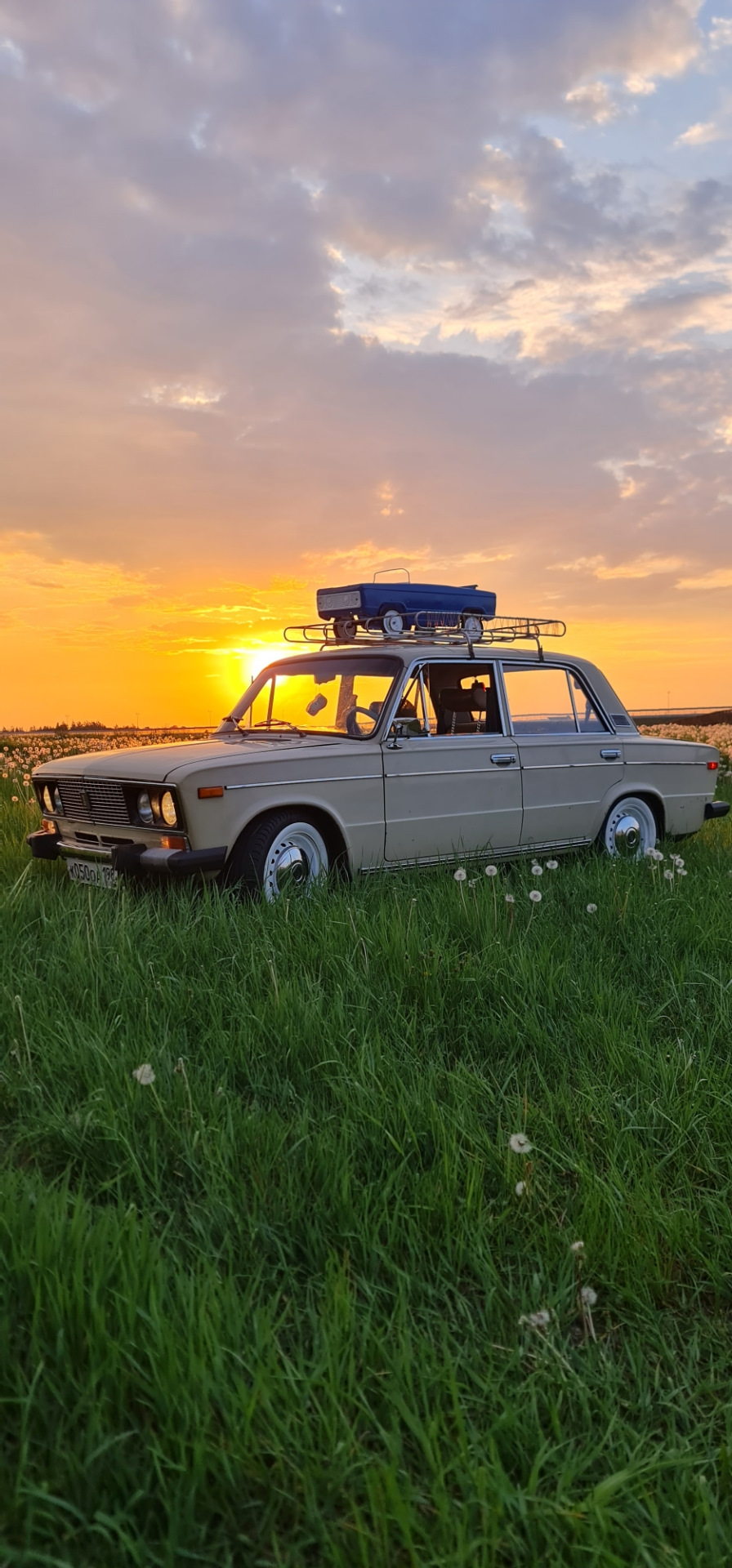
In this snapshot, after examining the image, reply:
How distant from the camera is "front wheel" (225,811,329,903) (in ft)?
18.6

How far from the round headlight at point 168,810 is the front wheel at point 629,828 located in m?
3.88

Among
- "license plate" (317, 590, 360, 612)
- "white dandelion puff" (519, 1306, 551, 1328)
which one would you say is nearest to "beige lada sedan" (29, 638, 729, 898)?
"license plate" (317, 590, 360, 612)

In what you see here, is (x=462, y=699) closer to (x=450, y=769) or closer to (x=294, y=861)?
(x=450, y=769)

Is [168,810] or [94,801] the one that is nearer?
[168,810]

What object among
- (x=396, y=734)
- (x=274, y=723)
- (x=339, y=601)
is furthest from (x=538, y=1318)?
(x=339, y=601)

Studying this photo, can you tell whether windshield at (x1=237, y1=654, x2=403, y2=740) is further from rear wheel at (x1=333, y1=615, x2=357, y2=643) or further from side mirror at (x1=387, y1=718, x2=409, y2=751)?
rear wheel at (x1=333, y1=615, x2=357, y2=643)

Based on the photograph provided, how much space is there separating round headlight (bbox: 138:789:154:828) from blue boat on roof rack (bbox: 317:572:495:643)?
89.4 inches

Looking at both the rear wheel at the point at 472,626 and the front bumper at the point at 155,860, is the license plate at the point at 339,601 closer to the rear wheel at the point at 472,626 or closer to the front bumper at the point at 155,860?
the rear wheel at the point at 472,626

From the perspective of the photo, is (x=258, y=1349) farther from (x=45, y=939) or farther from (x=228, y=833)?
(x=228, y=833)

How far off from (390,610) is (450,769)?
4.79ft

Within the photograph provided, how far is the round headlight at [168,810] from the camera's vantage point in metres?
5.54

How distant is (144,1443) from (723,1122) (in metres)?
2.15

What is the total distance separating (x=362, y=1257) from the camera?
8.26 feet

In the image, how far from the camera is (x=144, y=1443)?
1854 millimetres
